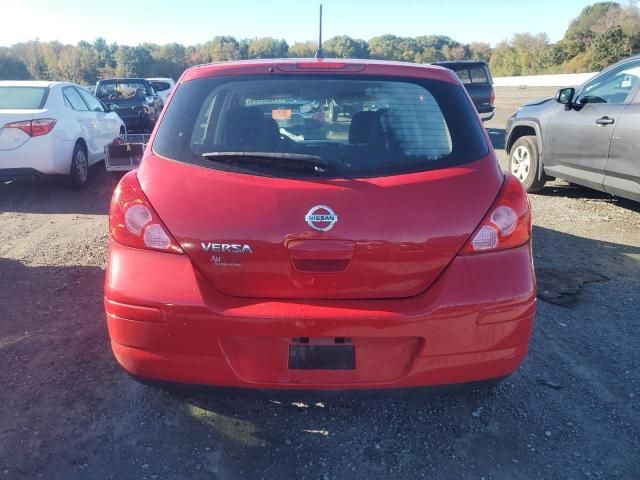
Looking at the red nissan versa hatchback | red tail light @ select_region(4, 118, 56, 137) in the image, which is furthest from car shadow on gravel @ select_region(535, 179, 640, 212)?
red tail light @ select_region(4, 118, 56, 137)

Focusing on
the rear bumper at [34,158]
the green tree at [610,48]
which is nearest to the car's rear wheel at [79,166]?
the rear bumper at [34,158]

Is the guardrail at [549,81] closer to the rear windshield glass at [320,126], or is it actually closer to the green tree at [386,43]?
the green tree at [386,43]

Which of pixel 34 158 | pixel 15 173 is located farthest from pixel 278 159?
pixel 15 173

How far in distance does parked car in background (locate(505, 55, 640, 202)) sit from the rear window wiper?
15.1 feet

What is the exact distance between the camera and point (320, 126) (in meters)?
2.68

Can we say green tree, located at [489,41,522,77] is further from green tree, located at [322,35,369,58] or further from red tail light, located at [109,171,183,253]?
red tail light, located at [109,171,183,253]

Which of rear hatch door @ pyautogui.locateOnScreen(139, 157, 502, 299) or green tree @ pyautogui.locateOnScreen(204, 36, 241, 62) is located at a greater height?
green tree @ pyautogui.locateOnScreen(204, 36, 241, 62)

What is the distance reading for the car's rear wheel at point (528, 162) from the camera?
744cm

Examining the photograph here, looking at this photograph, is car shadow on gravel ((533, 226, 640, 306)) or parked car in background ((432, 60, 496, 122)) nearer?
car shadow on gravel ((533, 226, 640, 306))

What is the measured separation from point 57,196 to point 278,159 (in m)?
6.27

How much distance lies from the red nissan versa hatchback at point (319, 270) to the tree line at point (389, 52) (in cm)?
4854

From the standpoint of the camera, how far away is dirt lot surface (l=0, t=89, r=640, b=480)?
234 cm

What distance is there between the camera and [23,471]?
2.29 meters

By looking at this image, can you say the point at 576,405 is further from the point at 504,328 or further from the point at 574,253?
the point at 574,253
